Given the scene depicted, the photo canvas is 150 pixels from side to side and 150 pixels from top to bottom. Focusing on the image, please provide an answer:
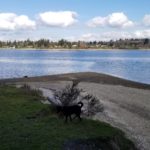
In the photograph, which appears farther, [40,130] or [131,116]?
[131,116]

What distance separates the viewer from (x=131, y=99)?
30.1 metres

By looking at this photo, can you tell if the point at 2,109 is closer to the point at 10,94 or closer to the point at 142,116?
the point at 10,94

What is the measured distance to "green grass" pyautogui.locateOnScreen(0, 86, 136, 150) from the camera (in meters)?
11.9

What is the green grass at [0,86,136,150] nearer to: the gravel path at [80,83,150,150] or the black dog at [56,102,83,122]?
the black dog at [56,102,83,122]

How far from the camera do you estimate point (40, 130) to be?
13383mm

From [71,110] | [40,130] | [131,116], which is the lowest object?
[131,116]

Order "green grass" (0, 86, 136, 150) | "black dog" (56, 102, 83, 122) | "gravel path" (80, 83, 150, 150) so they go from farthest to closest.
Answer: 1. "gravel path" (80, 83, 150, 150)
2. "black dog" (56, 102, 83, 122)
3. "green grass" (0, 86, 136, 150)

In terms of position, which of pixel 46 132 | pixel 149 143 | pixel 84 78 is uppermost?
pixel 46 132

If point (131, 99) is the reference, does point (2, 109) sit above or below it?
above

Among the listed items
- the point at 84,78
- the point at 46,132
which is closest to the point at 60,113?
the point at 46,132

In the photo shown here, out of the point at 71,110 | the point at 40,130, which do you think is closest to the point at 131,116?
the point at 71,110

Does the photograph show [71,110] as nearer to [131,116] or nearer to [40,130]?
[40,130]

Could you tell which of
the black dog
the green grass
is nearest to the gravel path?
the green grass

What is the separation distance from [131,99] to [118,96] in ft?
5.95
